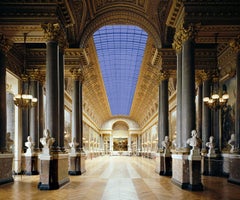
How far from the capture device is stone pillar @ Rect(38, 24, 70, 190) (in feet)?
36.4

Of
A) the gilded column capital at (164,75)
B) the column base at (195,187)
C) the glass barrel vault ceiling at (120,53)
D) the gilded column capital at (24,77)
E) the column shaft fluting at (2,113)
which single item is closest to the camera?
the column base at (195,187)

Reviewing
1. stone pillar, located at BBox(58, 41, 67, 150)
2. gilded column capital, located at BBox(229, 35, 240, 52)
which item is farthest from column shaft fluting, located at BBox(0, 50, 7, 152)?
gilded column capital, located at BBox(229, 35, 240, 52)

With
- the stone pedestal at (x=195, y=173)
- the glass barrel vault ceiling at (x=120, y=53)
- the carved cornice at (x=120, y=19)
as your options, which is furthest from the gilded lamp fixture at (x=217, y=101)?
the glass barrel vault ceiling at (x=120, y=53)

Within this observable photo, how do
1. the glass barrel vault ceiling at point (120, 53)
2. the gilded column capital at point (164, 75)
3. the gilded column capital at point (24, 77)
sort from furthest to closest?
1. the glass barrel vault ceiling at point (120, 53)
2. the gilded column capital at point (164, 75)
3. the gilded column capital at point (24, 77)

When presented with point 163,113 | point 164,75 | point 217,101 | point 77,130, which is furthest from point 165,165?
point 77,130

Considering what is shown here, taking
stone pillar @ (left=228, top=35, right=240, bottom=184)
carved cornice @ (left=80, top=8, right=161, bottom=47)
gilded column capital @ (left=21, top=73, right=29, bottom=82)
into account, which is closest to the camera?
stone pillar @ (left=228, top=35, right=240, bottom=184)

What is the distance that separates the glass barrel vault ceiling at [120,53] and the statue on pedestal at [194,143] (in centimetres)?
1389

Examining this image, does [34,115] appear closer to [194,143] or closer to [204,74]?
[204,74]

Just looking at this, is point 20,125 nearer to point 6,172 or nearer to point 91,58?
point 6,172

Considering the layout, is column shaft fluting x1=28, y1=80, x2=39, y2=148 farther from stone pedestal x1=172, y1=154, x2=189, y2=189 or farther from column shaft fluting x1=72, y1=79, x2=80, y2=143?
stone pedestal x1=172, y1=154, x2=189, y2=189

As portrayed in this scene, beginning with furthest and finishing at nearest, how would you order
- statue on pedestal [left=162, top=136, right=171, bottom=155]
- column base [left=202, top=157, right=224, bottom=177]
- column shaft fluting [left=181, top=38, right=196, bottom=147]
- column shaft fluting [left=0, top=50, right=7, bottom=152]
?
statue on pedestal [left=162, top=136, right=171, bottom=155] → column base [left=202, top=157, right=224, bottom=177] → column shaft fluting [left=0, top=50, right=7, bottom=152] → column shaft fluting [left=181, top=38, right=196, bottom=147]

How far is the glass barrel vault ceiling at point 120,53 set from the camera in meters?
24.5

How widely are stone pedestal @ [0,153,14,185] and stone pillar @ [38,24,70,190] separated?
85.2 inches

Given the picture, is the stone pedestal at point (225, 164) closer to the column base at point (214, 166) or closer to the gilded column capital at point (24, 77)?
the column base at point (214, 166)
